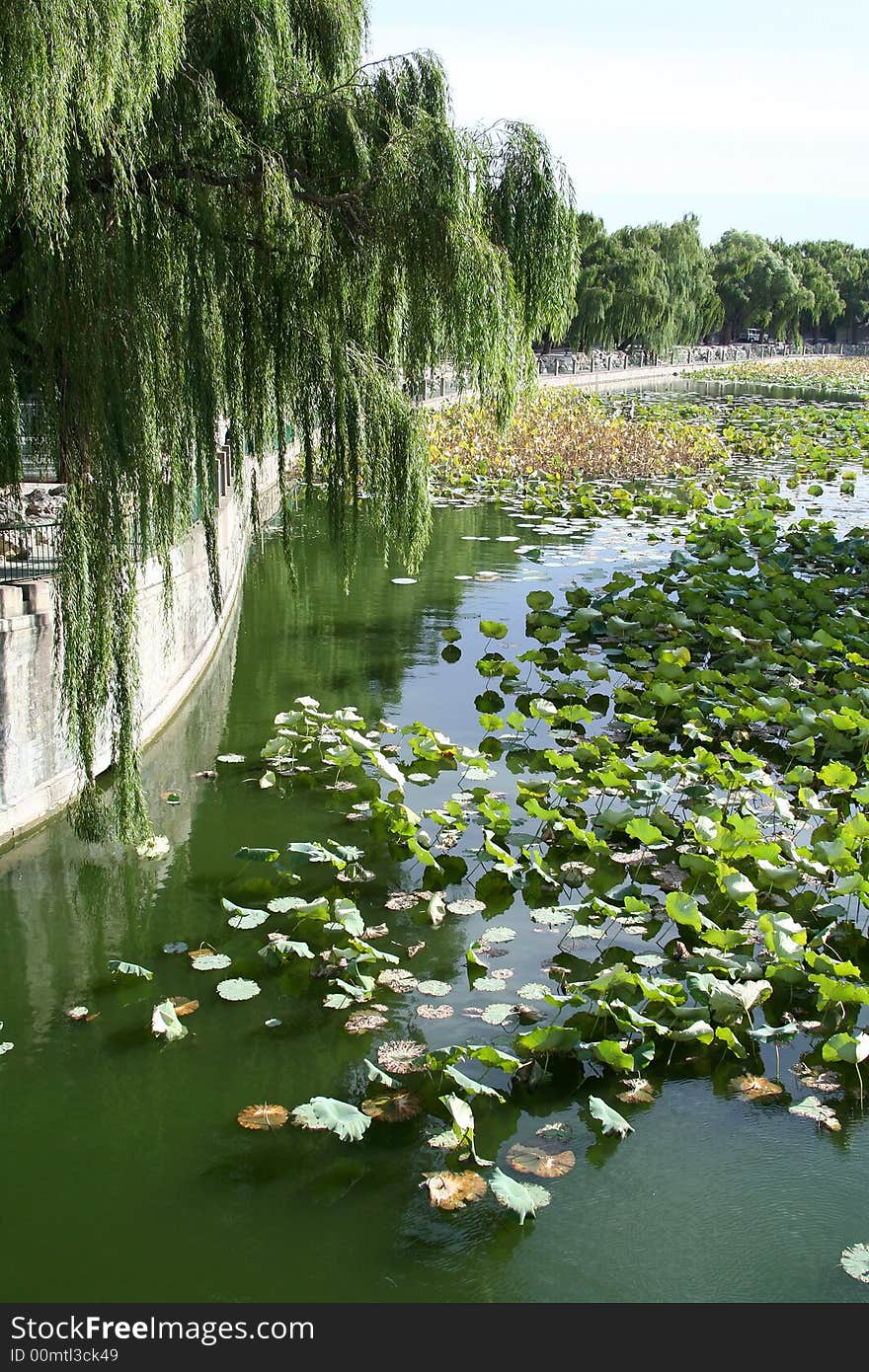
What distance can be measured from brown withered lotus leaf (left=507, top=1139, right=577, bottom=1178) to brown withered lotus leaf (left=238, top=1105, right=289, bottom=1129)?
0.91 m

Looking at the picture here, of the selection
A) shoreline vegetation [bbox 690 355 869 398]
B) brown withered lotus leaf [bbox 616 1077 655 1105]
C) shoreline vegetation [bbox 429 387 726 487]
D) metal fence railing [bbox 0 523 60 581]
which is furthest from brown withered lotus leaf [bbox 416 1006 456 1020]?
shoreline vegetation [bbox 690 355 869 398]

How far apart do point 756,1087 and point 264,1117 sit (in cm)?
202

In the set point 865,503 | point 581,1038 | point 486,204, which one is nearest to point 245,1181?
point 581,1038

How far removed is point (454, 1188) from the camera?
4496 millimetres

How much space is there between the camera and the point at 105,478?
20.8ft

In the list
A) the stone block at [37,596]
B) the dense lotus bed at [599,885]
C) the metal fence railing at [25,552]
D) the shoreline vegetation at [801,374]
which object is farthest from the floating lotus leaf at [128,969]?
the shoreline vegetation at [801,374]

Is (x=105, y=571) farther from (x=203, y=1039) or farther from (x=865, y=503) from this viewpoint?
(x=865, y=503)

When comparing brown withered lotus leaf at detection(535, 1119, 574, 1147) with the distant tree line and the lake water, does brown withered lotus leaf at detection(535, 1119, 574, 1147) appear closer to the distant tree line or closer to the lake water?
the lake water

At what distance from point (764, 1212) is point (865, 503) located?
19.4 m

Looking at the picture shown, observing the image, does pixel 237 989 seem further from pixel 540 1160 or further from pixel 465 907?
pixel 540 1160

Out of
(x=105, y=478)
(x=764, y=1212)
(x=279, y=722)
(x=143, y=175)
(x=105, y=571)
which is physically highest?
(x=143, y=175)

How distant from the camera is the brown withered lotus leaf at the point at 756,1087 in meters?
5.23

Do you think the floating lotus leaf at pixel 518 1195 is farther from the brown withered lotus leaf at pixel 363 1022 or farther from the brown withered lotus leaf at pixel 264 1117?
the brown withered lotus leaf at pixel 363 1022
